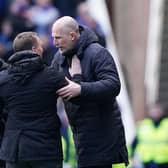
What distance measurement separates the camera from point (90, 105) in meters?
8.13

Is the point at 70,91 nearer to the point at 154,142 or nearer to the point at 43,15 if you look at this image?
the point at 154,142

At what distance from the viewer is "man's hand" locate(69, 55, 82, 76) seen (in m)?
8.17

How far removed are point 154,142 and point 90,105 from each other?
6071 mm

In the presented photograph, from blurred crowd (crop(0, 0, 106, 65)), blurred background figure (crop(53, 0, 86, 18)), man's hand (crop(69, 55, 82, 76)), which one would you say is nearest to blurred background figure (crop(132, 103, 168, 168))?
blurred crowd (crop(0, 0, 106, 65))

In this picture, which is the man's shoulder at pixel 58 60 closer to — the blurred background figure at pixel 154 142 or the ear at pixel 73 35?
the ear at pixel 73 35

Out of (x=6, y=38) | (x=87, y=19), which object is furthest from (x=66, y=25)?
(x=6, y=38)

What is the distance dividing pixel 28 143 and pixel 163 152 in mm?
6245

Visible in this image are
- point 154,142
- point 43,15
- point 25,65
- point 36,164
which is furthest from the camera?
point 43,15

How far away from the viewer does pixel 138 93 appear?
1831cm

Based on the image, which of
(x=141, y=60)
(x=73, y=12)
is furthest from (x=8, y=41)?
(x=141, y=60)

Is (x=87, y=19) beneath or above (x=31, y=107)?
beneath

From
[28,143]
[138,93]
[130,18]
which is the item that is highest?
[28,143]

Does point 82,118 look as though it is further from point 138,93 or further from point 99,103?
point 138,93

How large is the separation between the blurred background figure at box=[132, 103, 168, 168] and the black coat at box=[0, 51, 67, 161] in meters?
5.87
